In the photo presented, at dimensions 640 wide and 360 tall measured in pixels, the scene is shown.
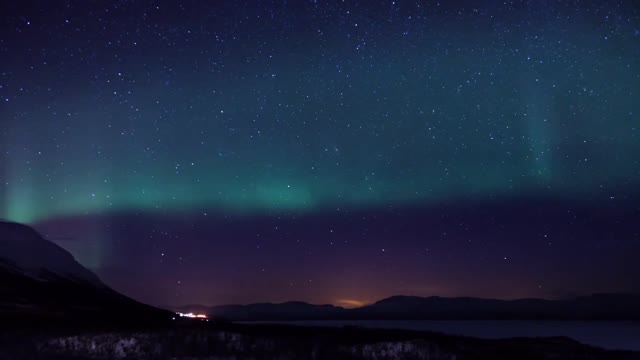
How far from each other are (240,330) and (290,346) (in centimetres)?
883

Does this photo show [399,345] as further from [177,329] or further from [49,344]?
[49,344]

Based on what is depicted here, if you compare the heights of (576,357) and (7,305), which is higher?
(7,305)

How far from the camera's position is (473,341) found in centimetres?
7969

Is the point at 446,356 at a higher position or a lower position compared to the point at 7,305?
lower

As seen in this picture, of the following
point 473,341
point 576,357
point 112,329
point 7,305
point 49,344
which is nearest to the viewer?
point 49,344

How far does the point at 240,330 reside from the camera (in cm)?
7688

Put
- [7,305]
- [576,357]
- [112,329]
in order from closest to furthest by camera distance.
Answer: [112,329], [576,357], [7,305]

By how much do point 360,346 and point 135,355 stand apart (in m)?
26.5

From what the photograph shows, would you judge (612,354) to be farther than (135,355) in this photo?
Yes

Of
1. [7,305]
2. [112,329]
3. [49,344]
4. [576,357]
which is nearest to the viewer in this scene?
[49,344]

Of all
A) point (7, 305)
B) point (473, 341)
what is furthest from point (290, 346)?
point (7, 305)

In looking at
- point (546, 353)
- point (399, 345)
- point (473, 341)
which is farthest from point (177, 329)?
point (546, 353)

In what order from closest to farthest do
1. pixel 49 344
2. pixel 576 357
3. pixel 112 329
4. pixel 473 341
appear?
pixel 49 344, pixel 112 329, pixel 576 357, pixel 473 341

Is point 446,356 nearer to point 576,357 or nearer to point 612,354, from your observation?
point 576,357
